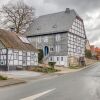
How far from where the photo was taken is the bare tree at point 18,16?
226 feet

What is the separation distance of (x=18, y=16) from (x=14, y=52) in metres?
29.6

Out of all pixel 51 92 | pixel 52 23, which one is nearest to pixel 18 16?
pixel 52 23

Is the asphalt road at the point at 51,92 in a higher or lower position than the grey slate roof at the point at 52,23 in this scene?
lower

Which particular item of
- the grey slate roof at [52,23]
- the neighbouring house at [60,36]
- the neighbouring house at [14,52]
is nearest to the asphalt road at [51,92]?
the neighbouring house at [14,52]

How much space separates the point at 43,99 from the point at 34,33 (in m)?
56.6

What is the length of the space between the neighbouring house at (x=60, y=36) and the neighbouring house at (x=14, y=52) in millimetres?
14277

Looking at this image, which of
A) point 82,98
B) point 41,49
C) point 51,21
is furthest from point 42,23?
Answer: point 82,98

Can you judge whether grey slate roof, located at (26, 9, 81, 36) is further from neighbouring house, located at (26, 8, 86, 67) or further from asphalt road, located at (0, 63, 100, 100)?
asphalt road, located at (0, 63, 100, 100)

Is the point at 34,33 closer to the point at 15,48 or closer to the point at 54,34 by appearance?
the point at 54,34

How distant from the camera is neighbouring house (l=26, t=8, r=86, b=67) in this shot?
61.1 metres

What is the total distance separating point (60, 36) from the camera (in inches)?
2448

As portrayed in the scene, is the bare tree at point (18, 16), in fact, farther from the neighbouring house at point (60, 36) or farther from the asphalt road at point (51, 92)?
the asphalt road at point (51, 92)

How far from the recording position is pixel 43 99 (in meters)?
11.7

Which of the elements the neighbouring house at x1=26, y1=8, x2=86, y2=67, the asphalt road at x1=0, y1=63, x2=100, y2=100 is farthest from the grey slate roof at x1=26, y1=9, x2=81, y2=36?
the asphalt road at x1=0, y1=63, x2=100, y2=100
